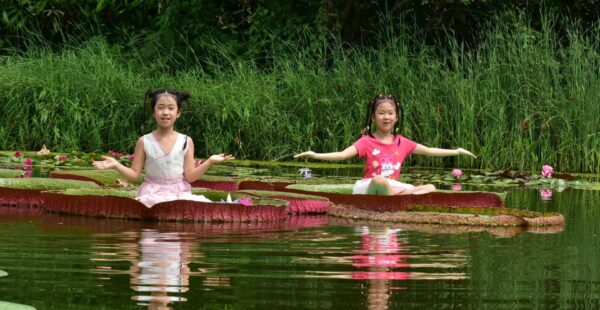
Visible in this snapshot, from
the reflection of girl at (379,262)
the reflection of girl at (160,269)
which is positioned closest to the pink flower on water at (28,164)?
the reflection of girl at (379,262)

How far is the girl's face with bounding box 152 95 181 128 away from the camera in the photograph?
9682 mm

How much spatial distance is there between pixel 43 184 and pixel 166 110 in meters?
1.59

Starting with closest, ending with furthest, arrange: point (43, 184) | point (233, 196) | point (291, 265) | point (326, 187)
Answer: point (291, 265)
point (233, 196)
point (43, 184)
point (326, 187)

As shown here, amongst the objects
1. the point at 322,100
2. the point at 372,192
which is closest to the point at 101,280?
the point at 372,192

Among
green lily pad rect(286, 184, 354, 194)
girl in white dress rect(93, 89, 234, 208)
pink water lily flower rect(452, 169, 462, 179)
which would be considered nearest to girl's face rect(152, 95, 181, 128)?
girl in white dress rect(93, 89, 234, 208)

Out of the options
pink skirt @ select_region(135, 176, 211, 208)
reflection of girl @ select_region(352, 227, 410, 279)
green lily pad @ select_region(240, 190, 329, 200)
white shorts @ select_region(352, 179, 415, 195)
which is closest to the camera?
reflection of girl @ select_region(352, 227, 410, 279)

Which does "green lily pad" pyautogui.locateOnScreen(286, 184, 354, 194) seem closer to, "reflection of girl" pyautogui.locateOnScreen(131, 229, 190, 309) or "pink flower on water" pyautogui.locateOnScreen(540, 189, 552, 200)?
"pink flower on water" pyautogui.locateOnScreen(540, 189, 552, 200)

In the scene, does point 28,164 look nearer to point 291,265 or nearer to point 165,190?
point 165,190

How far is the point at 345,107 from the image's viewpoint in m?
18.1

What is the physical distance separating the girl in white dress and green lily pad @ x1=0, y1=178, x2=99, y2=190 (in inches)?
43.1

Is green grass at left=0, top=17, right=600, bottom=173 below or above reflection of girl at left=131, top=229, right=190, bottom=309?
above

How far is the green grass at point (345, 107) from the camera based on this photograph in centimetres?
1664

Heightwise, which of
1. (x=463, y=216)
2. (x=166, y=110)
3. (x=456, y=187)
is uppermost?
(x=166, y=110)

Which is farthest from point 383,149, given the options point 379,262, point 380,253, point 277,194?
point 379,262
